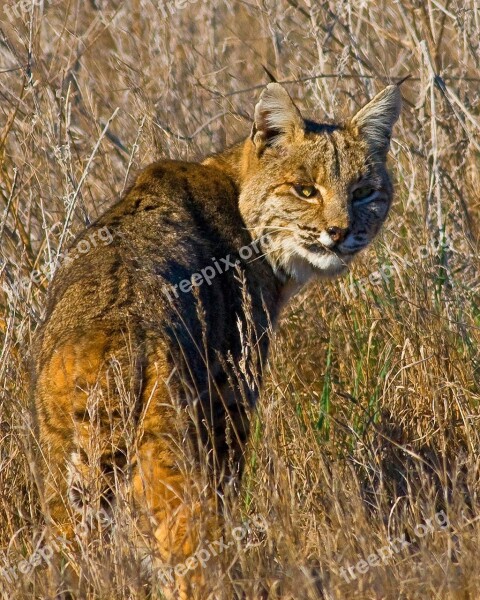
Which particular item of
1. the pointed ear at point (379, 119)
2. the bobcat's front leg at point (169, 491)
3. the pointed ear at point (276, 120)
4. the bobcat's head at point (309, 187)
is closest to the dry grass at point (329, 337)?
the bobcat's front leg at point (169, 491)

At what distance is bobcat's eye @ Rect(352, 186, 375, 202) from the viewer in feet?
17.1

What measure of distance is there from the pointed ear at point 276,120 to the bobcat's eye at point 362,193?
1.24 ft

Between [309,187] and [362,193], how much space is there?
28 cm

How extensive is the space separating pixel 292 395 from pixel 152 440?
1811 millimetres

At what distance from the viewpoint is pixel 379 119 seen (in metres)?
5.41

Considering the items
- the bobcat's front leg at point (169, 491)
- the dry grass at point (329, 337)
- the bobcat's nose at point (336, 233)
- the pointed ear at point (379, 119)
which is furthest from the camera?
the pointed ear at point (379, 119)

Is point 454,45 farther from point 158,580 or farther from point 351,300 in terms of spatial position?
point 158,580

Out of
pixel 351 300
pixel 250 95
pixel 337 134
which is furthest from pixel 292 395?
pixel 250 95

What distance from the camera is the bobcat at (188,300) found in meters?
3.80

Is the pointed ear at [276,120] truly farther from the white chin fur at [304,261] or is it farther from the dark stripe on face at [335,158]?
the white chin fur at [304,261]

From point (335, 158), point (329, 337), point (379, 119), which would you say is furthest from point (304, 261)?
point (329, 337)

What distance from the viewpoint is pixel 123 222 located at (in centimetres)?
466

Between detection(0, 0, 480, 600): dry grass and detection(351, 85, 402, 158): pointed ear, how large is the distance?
46cm

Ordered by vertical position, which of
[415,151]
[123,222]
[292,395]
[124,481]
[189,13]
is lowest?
[292,395]
